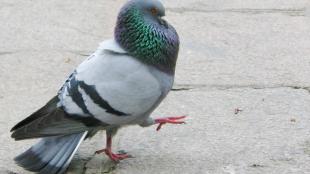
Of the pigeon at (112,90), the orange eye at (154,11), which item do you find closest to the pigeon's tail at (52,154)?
the pigeon at (112,90)

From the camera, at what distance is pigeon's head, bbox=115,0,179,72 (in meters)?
3.77

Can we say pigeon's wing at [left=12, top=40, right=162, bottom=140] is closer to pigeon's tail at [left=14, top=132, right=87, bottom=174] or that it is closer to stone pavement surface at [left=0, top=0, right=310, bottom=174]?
pigeon's tail at [left=14, top=132, right=87, bottom=174]

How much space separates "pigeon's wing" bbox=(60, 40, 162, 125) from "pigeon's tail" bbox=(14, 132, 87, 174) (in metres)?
0.16

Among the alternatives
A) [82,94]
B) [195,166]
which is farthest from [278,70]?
[82,94]

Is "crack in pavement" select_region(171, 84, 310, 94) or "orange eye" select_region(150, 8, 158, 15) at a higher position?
"orange eye" select_region(150, 8, 158, 15)

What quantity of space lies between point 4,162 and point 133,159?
0.70 meters

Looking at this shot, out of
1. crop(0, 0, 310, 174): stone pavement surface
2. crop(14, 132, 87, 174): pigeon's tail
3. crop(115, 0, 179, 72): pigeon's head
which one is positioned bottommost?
crop(0, 0, 310, 174): stone pavement surface

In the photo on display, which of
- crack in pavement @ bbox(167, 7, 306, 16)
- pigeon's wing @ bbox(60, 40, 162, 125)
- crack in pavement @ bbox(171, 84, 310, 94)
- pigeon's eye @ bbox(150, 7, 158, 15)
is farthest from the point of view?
crack in pavement @ bbox(167, 7, 306, 16)

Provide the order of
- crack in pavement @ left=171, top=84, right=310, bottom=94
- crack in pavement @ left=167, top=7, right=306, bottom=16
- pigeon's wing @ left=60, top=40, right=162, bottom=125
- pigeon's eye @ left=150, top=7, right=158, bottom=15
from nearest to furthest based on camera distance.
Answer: pigeon's wing @ left=60, top=40, right=162, bottom=125 < pigeon's eye @ left=150, top=7, right=158, bottom=15 < crack in pavement @ left=171, top=84, right=310, bottom=94 < crack in pavement @ left=167, top=7, right=306, bottom=16

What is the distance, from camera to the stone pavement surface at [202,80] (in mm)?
4082

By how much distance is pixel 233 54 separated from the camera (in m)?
5.76

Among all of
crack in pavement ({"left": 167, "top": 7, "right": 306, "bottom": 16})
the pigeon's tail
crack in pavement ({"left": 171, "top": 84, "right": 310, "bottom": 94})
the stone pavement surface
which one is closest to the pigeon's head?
the pigeon's tail

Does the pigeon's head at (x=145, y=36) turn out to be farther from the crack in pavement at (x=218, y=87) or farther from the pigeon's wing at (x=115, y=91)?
the crack in pavement at (x=218, y=87)

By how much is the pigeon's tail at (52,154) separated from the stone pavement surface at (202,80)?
18 cm
